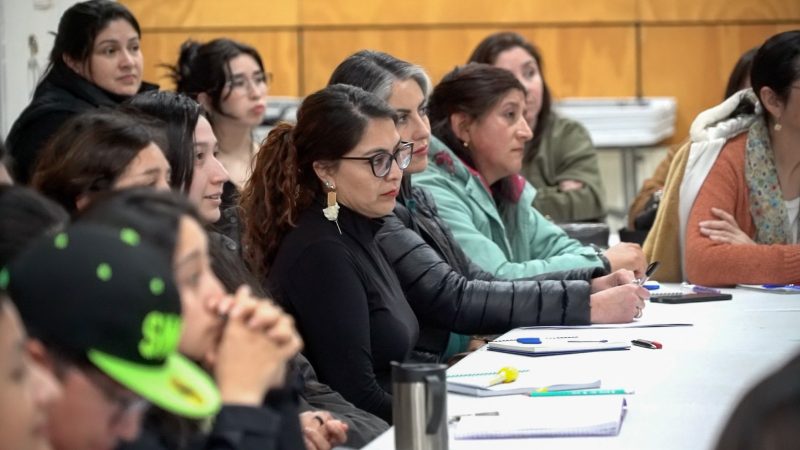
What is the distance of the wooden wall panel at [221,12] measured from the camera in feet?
23.8

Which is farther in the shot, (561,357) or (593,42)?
(593,42)

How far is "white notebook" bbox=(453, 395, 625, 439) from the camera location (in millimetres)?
1970

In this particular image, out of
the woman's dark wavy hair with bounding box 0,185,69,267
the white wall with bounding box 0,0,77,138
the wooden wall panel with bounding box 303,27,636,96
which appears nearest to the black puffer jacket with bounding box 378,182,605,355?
the woman's dark wavy hair with bounding box 0,185,69,267

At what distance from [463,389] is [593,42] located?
511 cm

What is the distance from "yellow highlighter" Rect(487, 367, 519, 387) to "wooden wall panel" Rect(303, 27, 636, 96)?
4835 mm

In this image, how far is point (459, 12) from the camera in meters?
7.17

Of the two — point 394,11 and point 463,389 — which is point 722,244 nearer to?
point 463,389

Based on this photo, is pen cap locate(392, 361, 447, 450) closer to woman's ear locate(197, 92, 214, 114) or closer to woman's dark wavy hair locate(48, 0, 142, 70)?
woman's dark wavy hair locate(48, 0, 142, 70)

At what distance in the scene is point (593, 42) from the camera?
23.4 ft

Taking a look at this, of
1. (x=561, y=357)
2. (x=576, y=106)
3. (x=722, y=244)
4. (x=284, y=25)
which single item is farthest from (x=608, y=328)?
(x=284, y=25)

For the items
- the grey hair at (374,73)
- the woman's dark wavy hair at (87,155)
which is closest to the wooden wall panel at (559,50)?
the grey hair at (374,73)

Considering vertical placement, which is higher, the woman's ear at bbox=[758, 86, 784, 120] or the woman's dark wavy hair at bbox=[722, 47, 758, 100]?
the woman's dark wavy hair at bbox=[722, 47, 758, 100]

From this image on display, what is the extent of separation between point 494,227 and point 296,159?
3.86 feet

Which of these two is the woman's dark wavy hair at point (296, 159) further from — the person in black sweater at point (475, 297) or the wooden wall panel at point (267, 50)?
the wooden wall panel at point (267, 50)
